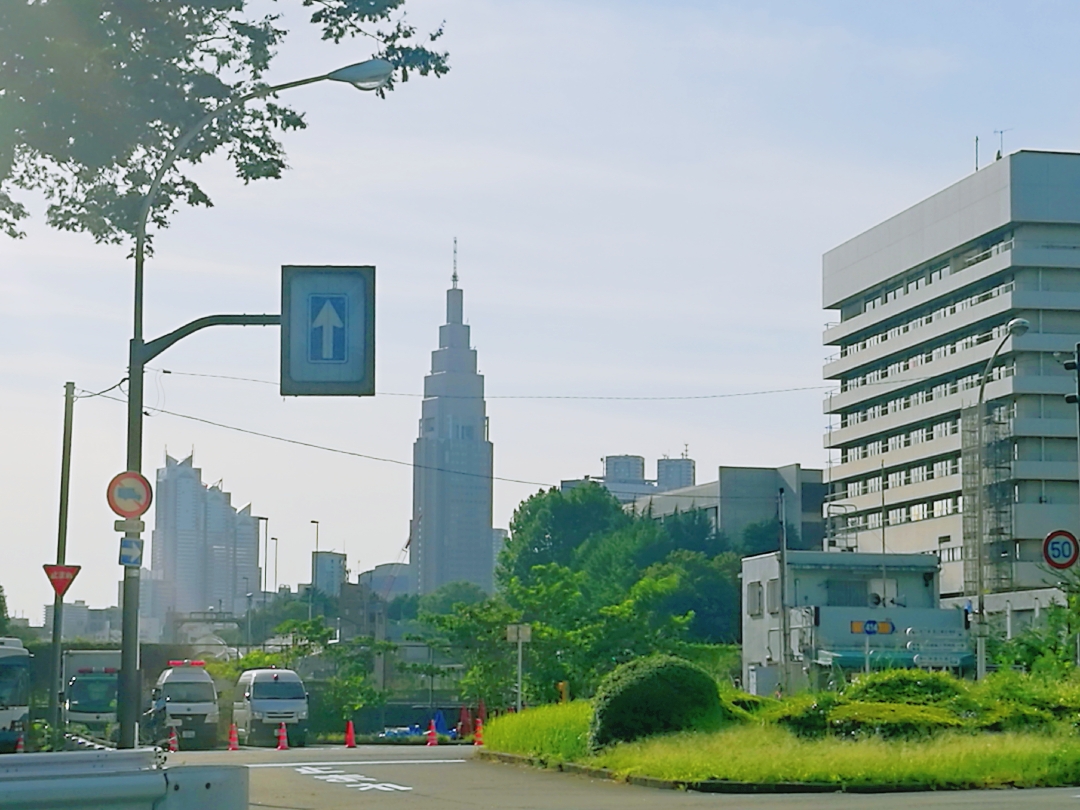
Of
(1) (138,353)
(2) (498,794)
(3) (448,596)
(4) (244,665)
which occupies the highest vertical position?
(1) (138,353)

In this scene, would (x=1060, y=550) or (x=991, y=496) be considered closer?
(x=1060, y=550)

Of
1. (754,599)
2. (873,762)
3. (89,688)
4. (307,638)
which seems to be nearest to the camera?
(873,762)

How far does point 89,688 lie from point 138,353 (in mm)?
28713

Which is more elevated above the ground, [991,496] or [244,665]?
[991,496]

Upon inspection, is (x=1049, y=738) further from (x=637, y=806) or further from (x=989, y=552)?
(x=989, y=552)

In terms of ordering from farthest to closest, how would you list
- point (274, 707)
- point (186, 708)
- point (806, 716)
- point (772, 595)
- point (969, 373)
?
point (969, 373) → point (772, 595) → point (274, 707) → point (186, 708) → point (806, 716)

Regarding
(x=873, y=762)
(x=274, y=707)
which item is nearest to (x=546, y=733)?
(x=873, y=762)

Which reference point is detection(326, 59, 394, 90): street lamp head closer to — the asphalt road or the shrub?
the asphalt road

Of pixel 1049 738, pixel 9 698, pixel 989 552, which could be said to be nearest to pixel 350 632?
pixel 989 552

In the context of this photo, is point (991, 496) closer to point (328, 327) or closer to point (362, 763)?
point (362, 763)

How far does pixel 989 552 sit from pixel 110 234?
77.2 m

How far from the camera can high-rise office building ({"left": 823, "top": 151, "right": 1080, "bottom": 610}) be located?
296 feet

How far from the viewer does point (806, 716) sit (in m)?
23.9

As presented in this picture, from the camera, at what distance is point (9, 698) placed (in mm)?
36500
